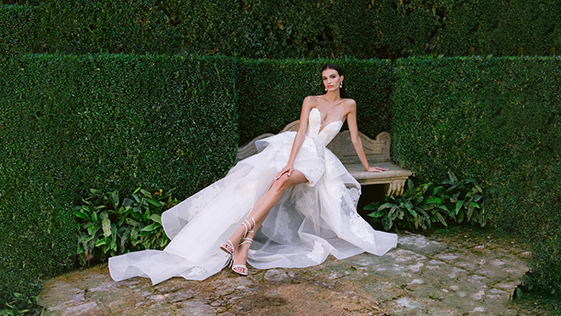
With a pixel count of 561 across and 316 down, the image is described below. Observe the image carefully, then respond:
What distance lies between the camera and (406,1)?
619 cm

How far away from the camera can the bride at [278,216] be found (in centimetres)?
390

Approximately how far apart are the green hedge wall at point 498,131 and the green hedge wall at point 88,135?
7.90ft

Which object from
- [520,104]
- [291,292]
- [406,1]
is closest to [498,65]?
[520,104]

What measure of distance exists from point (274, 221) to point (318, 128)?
1.12m

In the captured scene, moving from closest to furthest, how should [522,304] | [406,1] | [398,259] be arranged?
[522,304], [398,259], [406,1]

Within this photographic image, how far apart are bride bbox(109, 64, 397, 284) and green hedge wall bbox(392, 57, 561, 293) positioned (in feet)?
3.23

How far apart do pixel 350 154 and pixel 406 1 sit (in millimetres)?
2451

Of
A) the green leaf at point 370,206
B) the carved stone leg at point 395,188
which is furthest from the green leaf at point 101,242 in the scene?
the carved stone leg at point 395,188

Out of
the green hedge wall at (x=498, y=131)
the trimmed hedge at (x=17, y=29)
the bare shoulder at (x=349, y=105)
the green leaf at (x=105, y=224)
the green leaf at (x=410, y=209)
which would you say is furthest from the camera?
the green leaf at (x=410, y=209)

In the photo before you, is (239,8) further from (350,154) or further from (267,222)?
(267,222)

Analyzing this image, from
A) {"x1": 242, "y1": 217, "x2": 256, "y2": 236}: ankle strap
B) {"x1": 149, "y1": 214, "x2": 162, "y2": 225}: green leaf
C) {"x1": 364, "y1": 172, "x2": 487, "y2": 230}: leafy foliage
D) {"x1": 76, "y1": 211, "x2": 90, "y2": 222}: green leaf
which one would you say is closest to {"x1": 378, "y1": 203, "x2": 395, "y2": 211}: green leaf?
{"x1": 364, "y1": 172, "x2": 487, "y2": 230}: leafy foliage

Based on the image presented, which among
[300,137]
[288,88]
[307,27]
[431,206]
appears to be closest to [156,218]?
[300,137]

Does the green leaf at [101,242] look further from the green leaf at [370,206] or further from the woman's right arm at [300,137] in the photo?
the green leaf at [370,206]

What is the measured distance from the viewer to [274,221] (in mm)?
4590
